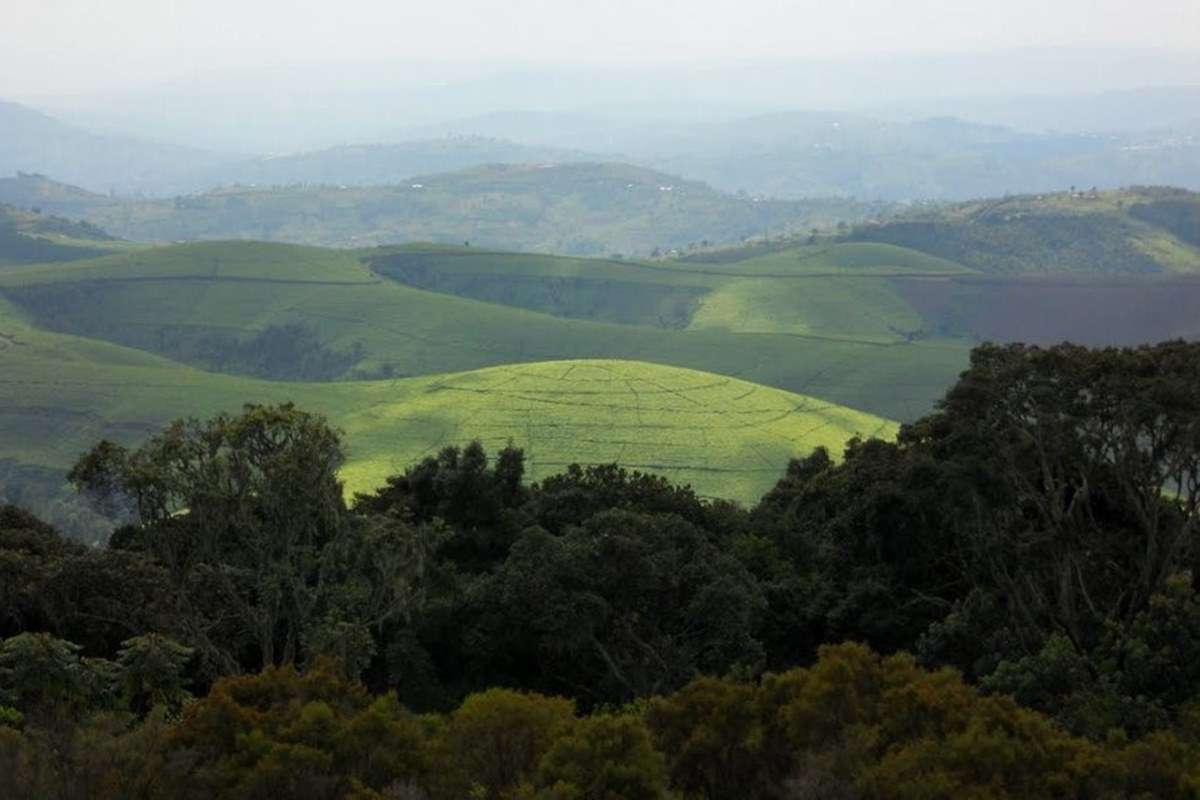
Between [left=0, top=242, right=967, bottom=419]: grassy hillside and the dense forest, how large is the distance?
108282mm

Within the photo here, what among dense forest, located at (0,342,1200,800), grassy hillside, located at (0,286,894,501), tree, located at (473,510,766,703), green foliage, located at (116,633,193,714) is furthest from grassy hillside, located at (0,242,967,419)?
green foliage, located at (116,633,193,714)

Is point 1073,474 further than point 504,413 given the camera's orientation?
No

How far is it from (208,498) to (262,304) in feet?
534

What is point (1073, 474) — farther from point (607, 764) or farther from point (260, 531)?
point (260, 531)

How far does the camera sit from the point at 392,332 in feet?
571

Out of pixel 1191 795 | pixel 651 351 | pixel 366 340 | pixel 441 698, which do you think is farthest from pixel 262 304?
pixel 1191 795

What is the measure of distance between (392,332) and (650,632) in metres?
146

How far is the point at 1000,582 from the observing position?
105ft

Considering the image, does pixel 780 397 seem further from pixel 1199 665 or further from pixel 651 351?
pixel 1199 665

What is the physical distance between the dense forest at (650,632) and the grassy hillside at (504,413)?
215ft

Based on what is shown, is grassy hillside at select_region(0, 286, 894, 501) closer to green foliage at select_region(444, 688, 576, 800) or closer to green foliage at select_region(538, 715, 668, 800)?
green foliage at select_region(444, 688, 576, 800)

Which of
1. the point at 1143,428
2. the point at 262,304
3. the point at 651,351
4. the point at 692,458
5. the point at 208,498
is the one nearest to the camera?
the point at 208,498

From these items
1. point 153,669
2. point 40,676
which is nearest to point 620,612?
point 153,669

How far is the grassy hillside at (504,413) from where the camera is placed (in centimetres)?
11025
